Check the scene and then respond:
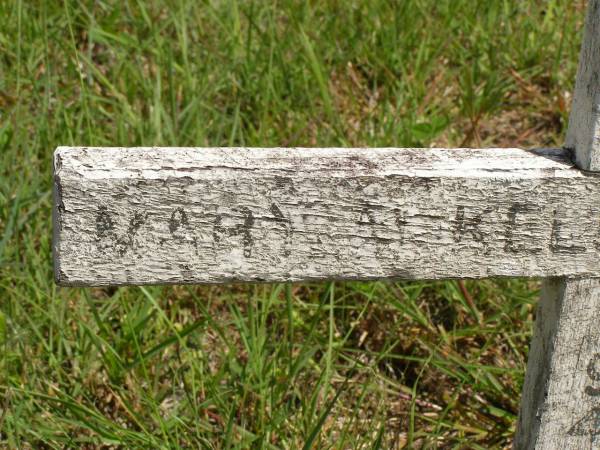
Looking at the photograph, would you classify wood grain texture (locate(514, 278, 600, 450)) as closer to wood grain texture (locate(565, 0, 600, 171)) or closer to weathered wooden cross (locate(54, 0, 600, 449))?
weathered wooden cross (locate(54, 0, 600, 449))

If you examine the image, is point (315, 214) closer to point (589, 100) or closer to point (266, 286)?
point (589, 100)

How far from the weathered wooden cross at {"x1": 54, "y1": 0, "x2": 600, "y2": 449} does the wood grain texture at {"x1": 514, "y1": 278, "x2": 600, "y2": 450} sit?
0.22ft

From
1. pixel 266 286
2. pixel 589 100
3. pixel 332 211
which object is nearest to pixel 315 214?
pixel 332 211

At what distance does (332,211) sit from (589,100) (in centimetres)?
36

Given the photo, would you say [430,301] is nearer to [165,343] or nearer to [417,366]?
[417,366]

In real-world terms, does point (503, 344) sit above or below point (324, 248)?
below

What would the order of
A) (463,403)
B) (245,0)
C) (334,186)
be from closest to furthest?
1. (334,186)
2. (463,403)
3. (245,0)

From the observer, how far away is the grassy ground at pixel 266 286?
1.64 m

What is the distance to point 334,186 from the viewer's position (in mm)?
1058

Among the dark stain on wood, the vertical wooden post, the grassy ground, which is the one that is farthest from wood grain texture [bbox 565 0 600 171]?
the dark stain on wood

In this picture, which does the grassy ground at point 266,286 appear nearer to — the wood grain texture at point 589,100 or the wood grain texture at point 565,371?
the wood grain texture at point 565,371

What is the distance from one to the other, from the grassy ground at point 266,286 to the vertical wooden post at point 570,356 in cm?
19

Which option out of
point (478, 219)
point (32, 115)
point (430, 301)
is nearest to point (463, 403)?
point (430, 301)

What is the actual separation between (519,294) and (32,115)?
1275 millimetres
